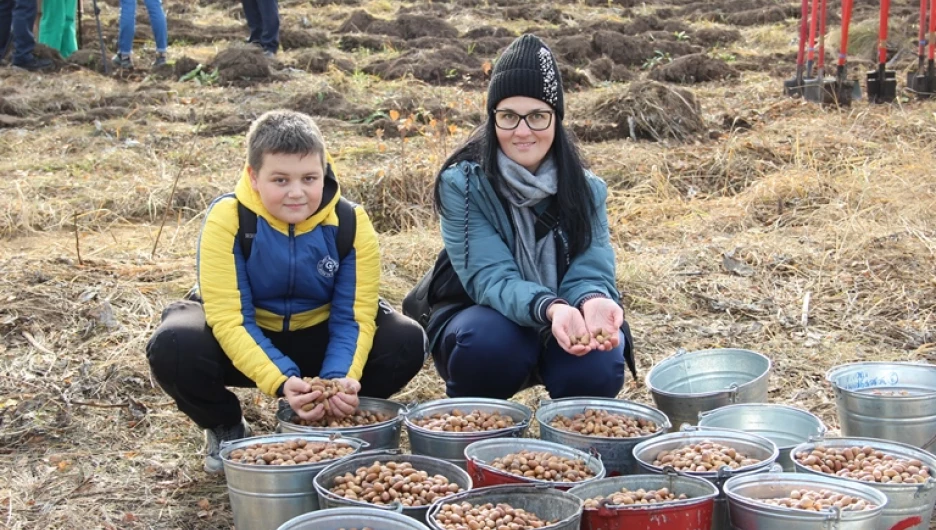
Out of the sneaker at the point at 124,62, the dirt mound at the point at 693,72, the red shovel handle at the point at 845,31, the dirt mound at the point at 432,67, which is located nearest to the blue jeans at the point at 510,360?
the red shovel handle at the point at 845,31

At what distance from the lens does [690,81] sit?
1096 cm

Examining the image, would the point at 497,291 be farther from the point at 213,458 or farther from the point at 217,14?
the point at 217,14

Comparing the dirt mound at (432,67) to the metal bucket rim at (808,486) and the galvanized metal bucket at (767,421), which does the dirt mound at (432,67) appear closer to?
the galvanized metal bucket at (767,421)

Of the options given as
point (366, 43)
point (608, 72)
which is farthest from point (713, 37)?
point (366, 43)

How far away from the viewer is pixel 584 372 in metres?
3.23

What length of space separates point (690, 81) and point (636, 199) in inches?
195

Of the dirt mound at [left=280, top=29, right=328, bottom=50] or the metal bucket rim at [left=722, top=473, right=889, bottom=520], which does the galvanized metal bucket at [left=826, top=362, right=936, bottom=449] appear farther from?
the dirt mound at [left=280, top=29, right=328, bottom=50]

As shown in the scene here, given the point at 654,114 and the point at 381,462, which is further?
the point at 654,114

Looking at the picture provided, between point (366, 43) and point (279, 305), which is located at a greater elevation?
point (366, 43)

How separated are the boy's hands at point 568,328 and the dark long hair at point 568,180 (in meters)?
0.40

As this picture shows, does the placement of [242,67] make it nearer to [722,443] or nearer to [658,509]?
[722,443]

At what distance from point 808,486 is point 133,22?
9.91m

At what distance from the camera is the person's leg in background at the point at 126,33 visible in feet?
34.6

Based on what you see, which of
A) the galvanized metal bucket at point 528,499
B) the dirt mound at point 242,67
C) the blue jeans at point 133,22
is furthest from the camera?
the blue jeans at point 133,22
